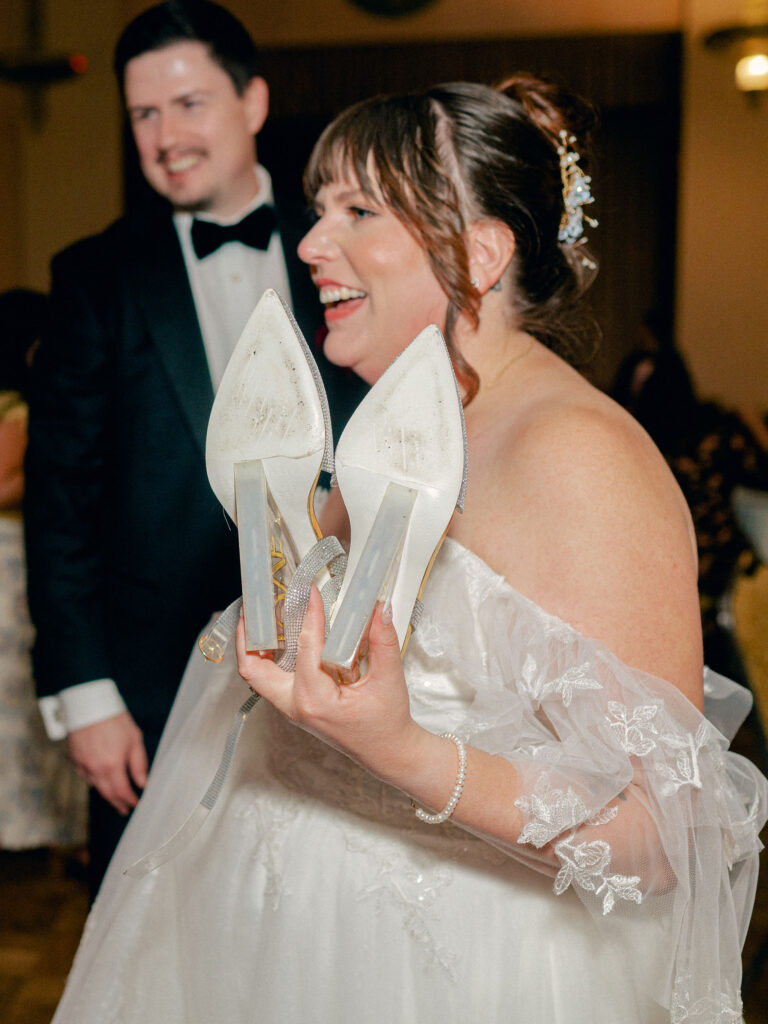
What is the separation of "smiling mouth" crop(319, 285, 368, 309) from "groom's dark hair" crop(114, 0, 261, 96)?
0.76 m

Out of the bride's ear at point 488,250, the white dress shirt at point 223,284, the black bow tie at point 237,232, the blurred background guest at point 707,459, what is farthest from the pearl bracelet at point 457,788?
the blurred background guest at point 707,459

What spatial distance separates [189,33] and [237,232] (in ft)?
1.14

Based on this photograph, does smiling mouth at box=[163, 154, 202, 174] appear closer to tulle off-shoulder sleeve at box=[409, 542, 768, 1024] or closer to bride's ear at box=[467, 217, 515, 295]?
bride's ear at box=[467, 217, 515, 295]

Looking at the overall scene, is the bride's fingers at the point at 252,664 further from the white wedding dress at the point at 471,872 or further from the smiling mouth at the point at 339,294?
the smiling mouth at the point at 339,294

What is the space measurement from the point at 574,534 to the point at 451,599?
0.19 meters

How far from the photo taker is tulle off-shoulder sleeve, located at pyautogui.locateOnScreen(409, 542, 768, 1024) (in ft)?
2.93

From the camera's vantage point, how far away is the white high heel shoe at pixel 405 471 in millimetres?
819

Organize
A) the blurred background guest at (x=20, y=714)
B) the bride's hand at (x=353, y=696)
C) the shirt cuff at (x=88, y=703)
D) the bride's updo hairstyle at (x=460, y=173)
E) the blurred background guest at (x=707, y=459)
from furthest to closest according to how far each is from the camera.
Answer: the blurred background guest at (x=707, y=459), the blurred background guest at (x=20, y=714), the shirt cuff at (x=88, y=703), the bride's updo hairstyle at (x=460, y=173), the bride's hand at (x=353, y=696)

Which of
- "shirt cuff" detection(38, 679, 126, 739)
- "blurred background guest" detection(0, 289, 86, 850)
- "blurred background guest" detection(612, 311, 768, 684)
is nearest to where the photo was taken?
"shirt cuff" detection(38, 679, 126, 739)

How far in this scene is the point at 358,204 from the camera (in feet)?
3.92

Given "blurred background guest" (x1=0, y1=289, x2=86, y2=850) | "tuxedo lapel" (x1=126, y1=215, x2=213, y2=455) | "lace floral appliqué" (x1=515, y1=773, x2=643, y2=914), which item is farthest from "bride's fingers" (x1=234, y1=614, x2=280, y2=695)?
"blurred background guest" (x1=0, y1=289, x2=86, y2=850)

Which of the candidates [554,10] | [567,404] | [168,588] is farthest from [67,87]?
[567,404]

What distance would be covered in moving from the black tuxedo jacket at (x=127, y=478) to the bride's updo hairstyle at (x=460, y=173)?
516 millimetres

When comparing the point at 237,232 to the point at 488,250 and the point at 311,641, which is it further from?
the point at 311,641
